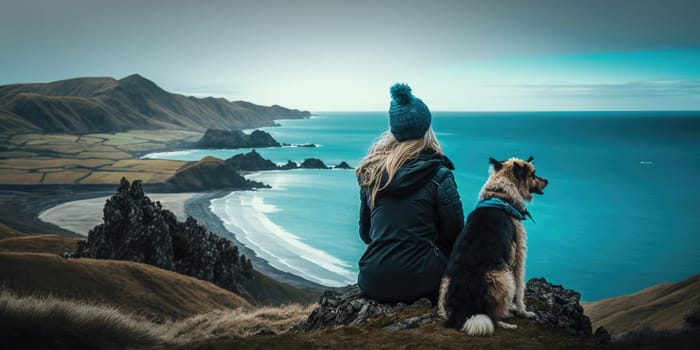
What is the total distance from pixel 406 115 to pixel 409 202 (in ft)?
4.09

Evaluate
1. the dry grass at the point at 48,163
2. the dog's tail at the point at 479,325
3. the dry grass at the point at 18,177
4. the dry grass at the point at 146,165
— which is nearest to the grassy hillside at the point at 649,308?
the dog's tail at the point at 479,325

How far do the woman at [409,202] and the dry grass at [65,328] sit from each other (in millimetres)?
4153

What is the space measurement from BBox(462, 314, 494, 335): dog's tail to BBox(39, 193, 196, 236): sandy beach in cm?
9553

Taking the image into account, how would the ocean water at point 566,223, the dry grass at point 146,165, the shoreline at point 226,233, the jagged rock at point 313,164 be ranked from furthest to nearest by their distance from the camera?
the jagged rock at point 313,164
the dry grass at point 146,165
the ocean water at point 566,223
the shoreline at point 226,233

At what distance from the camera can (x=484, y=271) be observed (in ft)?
21.3

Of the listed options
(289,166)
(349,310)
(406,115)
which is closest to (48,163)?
(289,166)

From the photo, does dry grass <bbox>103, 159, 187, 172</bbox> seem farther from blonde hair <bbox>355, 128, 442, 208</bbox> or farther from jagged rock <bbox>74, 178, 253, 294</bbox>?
blonde hair <bbox>355, 128, 442, 208</bbox>

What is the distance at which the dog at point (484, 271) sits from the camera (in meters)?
6.50

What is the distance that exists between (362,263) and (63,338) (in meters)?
4.53

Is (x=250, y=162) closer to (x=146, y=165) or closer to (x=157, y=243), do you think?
(x=146, y=165)

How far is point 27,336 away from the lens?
7.11 meters

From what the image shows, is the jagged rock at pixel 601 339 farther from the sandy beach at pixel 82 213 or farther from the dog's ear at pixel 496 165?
the sandy beach at pixel 82 213

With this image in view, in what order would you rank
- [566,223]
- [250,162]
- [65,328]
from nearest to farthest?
[65,328], [566,223], [250,162]

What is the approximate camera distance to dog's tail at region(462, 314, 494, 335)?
6.54 m
